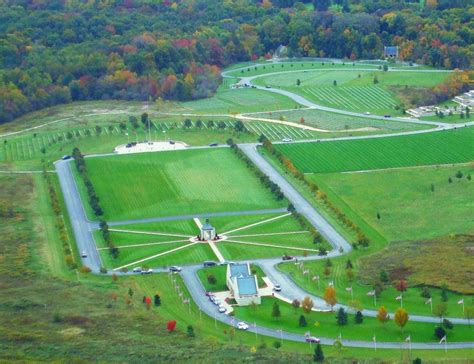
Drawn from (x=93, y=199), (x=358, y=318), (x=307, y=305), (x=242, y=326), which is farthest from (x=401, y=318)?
(x=93, y=199)

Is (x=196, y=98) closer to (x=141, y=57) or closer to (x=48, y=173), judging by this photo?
(x=141, y=57)

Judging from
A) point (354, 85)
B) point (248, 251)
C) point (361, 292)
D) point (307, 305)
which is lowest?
point (354, 85)

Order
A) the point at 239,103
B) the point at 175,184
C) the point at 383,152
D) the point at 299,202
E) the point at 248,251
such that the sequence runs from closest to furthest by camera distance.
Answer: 1. the point at 248,251
2. the point at 299,202
3. the point at 175,184
4. the point at 383,152
5. the point at 239,103

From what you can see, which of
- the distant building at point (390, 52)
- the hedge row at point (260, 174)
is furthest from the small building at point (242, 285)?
the distant building at point (390, 52)

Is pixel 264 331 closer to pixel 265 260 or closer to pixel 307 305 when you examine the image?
pixel 307 305

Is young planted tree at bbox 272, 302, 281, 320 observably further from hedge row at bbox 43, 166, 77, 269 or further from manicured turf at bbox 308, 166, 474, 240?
manicured turf at bbox 308, 166, 474, 240

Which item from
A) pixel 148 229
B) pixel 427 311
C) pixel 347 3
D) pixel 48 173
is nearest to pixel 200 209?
pixel 148 229

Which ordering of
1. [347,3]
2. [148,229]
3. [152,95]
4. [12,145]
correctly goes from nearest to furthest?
[148,229]
[12,145]
[152,95]
[347,3]
